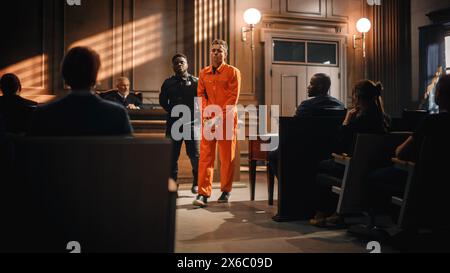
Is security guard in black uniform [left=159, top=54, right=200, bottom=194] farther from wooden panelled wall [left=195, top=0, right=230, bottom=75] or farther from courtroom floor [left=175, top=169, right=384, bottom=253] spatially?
wooden panelled wall [left=195, top=0, right=230, bottom=75]

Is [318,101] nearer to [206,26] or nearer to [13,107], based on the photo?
[13,107]

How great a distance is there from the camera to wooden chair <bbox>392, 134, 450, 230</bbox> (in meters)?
2.49

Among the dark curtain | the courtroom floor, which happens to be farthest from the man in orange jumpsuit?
the dark curtain

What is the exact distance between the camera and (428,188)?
2553 millimetres

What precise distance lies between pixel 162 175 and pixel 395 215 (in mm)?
2500

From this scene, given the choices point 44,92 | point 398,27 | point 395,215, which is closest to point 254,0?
point 398,27

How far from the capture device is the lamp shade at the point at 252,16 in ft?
23.7

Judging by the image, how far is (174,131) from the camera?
15.3 feet

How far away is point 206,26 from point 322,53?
2130 mm

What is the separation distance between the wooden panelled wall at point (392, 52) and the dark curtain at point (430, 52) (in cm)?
37

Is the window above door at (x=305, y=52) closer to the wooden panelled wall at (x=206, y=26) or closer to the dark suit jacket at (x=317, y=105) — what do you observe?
the wooden panelled wall at (x=206, y=26)

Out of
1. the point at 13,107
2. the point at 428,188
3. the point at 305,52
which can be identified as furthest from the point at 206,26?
the point at 428,188

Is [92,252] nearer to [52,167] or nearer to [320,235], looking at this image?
[52,167]

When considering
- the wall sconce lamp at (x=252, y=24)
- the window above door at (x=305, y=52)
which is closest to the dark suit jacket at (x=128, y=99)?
the wall sconce lamp at (x=252, y=24)
